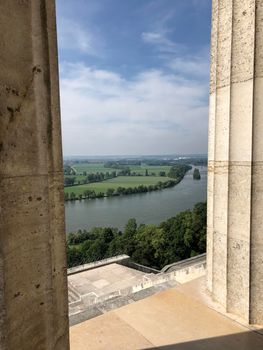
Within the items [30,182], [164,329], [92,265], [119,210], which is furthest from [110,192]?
[30,182]

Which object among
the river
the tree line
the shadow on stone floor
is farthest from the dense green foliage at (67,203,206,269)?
the tree line

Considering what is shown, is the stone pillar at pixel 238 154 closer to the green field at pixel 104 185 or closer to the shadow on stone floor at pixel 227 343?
the shadow on stone floor at pixel 227 343

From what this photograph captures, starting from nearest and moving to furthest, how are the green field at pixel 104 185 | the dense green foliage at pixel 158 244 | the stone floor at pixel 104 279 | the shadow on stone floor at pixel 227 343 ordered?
1. the shadow on stone floor at pixel 227 343
2. the stone floor at pixel 104 279
3. the dense green foliage at pixel 158 244
4. the green field at pixel 104 185

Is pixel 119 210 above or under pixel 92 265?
under

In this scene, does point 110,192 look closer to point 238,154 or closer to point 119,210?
point 119,210

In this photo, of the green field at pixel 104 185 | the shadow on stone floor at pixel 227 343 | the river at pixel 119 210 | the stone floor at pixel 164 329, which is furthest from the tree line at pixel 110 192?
the shadow on stone floor at pixel 227 343

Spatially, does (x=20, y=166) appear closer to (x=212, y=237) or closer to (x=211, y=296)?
(x=212, y=237)

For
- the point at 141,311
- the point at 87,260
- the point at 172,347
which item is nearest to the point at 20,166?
the point at 172,347
